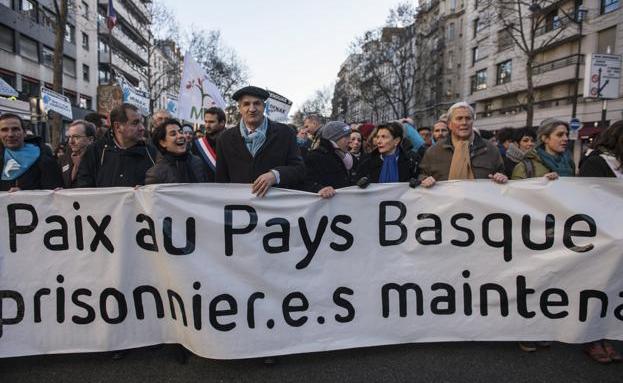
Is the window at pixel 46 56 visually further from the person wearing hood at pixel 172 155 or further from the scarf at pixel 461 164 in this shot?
the scarf at pixel 461 164

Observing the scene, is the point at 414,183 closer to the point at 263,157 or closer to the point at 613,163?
the point at 263,157

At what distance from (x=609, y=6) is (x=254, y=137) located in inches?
1192

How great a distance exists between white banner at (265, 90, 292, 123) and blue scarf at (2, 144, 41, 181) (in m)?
6.88

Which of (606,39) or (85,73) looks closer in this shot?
(606,39)

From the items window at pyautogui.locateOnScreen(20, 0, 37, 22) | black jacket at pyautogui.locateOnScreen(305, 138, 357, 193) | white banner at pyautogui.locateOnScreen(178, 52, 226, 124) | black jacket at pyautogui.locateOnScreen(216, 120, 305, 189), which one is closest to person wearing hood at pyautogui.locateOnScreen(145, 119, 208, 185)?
black jacket at pyautogui.locateOnScreen(216, 120, 305, 189)

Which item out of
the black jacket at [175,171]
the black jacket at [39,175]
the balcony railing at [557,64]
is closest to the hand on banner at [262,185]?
the black jacket at [175,171]

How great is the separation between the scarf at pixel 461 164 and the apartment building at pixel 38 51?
18.8 meters

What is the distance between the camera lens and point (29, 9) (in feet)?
90.5

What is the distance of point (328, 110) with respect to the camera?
275 ft

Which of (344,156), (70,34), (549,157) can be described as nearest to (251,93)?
(344,156)

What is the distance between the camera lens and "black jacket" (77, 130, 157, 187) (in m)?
3.45

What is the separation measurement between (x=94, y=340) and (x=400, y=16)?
40010mm

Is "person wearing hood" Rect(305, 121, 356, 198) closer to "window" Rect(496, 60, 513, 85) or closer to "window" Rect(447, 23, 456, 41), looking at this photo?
"window" Rect(496, 60, 513, 85)

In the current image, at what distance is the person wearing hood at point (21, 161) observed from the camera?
3434 millimetres
